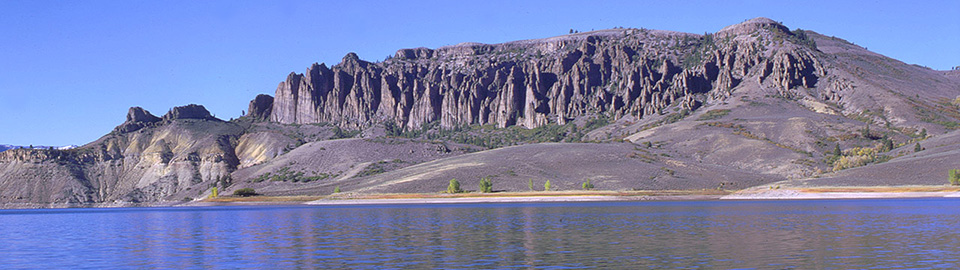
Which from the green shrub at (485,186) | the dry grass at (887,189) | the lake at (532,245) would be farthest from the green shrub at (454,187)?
the lake at (532,245)

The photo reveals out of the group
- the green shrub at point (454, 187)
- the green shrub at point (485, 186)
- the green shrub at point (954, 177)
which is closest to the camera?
the green shrub at point (954, 177)

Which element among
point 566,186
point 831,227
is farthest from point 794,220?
point 566,186

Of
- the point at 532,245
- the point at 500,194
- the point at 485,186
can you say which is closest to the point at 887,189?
the point at 500,194

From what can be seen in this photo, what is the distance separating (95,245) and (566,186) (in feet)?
429

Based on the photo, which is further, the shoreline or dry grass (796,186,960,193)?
the shoreline

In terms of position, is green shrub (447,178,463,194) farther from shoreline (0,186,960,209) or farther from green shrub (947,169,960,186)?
green shrub (947,169,960,186)

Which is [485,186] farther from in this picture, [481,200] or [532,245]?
[532,245]

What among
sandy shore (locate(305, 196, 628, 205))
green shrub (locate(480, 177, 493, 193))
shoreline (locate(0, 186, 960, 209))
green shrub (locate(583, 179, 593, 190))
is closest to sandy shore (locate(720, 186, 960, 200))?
shoreline (locate(0, 186, 960, 209))

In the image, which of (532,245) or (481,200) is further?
(481,200)

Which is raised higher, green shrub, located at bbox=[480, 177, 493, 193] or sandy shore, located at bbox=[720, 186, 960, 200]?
green shrub, located at bbox=[480, 177, 493, 193]

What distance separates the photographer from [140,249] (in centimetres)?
5847

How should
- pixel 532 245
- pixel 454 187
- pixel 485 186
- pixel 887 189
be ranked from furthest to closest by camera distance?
pixel 454 187 < pixel 485 186 < pixel 887 189 < pixel 532 245

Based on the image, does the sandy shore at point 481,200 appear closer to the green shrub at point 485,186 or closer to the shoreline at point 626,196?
the shoreline at point 626,196

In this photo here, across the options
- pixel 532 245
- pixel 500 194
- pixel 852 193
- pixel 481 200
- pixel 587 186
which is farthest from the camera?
pixel 587 186
